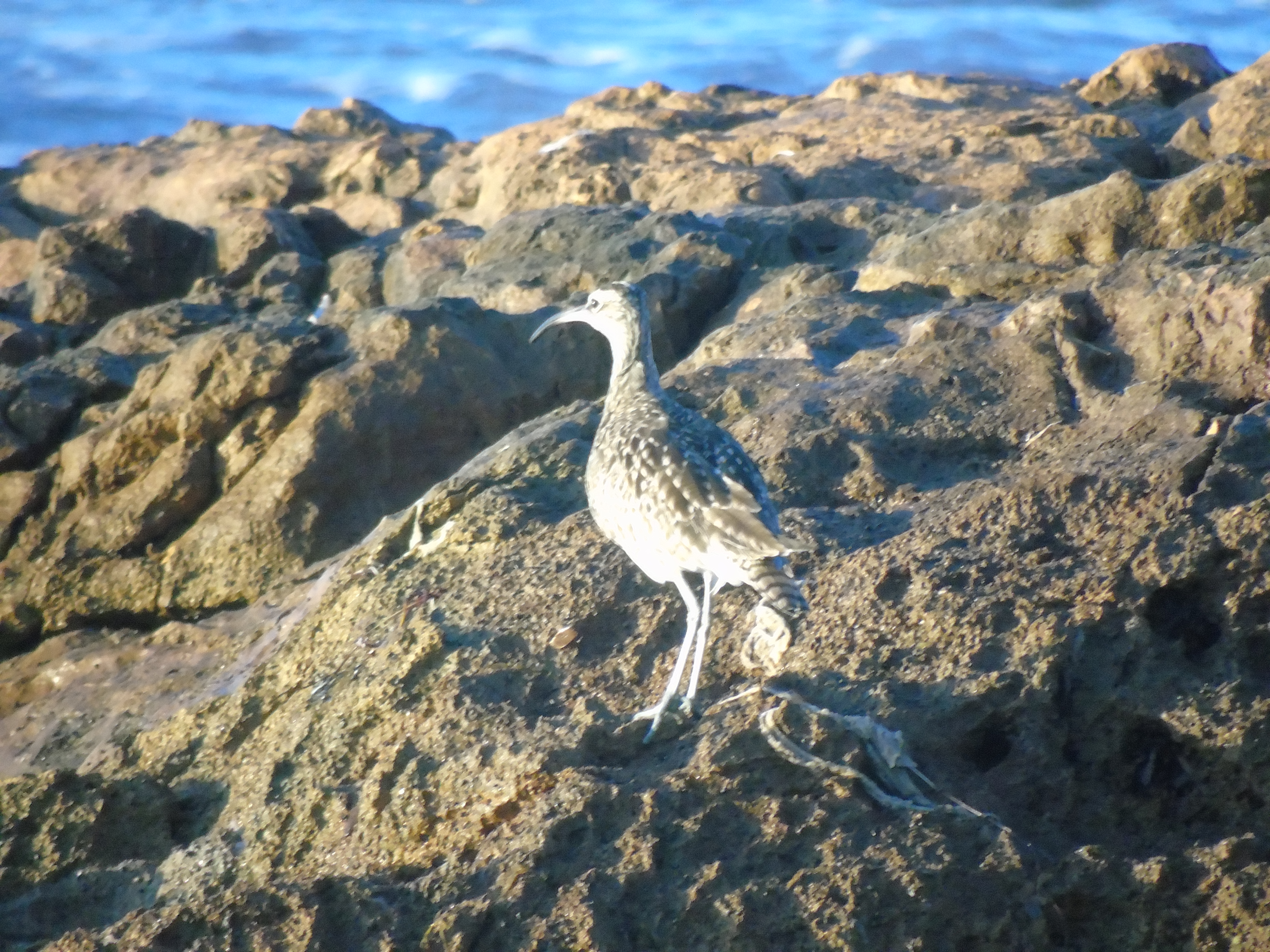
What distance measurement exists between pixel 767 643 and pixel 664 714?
52 centimetres

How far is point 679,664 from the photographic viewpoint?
185 inches

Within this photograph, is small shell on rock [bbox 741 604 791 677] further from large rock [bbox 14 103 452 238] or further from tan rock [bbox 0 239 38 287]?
tan rock [bbox 0 239 38 287]

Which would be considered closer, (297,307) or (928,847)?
(928,847)

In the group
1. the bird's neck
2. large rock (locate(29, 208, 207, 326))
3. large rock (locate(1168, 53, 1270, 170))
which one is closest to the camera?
the bird's neck

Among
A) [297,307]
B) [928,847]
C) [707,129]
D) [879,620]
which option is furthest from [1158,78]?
[928,847]

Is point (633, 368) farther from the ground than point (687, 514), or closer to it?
farther from the ground

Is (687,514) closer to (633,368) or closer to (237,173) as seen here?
(633,368)

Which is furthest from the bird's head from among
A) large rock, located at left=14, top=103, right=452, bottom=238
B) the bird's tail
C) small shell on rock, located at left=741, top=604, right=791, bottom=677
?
large rock, located at left=14, top=103, right=452, bottom=238

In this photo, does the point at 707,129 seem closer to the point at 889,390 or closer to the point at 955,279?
the point at 955,279

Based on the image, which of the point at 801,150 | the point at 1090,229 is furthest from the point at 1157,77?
the point at 1090,229

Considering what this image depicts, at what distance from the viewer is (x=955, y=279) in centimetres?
Answer: 804

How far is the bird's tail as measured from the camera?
430 centimetres

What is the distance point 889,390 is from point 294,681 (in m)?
3.03

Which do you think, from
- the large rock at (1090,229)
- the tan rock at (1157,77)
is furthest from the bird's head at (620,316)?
the tan rock at (1157,77)
